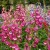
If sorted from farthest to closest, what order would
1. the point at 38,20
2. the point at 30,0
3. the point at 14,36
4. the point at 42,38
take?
the point at 30,0 < the point at 42,38 < the point at 38,20 < the point at 14,36

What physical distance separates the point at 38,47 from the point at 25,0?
562 cm

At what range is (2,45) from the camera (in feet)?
12.1

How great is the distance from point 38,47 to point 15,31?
31.9 inches

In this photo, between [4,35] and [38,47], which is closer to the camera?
[4,35]

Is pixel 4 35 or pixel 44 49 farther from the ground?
pixel 4 35

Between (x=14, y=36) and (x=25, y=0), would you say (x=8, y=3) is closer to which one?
(x=25, y=0)

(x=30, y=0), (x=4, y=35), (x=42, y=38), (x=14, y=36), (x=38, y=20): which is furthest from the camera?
(x=30, y=0)

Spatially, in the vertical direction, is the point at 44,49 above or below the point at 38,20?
below

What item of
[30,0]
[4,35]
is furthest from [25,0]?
[4,35]

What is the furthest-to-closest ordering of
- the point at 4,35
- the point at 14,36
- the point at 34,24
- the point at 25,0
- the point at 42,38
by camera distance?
the point at 25,0 → the point at 42,38 → the point at 34,24 → the point at 4,35 → the point at 14,36

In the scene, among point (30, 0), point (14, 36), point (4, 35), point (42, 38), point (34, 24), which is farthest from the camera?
point (30, 0)

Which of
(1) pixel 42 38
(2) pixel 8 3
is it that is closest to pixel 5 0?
(2) pixel 8 3

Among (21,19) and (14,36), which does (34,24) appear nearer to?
(21,19)

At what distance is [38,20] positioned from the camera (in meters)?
3.30
